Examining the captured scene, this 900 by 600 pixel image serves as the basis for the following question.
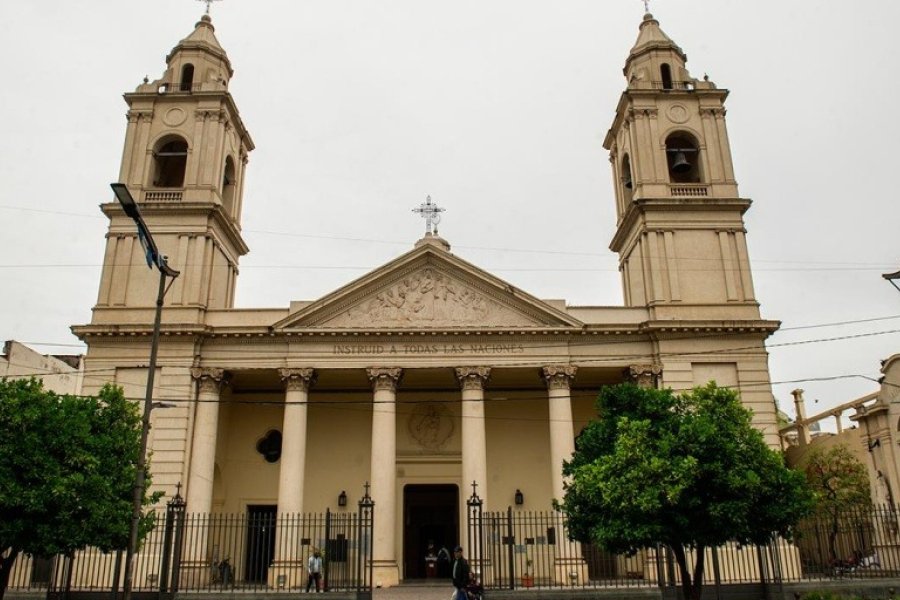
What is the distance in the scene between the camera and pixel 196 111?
31.9 m

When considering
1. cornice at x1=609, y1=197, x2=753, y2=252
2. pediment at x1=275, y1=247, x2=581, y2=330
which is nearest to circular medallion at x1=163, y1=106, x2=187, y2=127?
pediment at x1=275, y1=247, x2=581, y2=330

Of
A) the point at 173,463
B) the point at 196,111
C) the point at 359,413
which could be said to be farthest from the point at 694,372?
the point at 196,111

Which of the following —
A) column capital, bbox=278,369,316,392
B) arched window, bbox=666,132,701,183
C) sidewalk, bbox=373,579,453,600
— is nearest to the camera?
sidewalk, bbox=373,579,453,600

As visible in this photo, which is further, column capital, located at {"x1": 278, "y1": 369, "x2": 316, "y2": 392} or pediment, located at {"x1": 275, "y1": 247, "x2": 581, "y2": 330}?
pediment, located at {"x1": 275, "y1": 247, "x2": 581, "y2": 330}

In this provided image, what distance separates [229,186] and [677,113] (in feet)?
64.8

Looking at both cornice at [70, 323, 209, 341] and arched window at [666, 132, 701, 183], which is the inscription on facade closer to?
cornice at [70, 323, 209, 341]

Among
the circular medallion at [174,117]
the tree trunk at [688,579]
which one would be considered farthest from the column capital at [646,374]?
Result: the circular medallion at [174,117]

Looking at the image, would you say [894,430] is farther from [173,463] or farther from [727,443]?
[173,463]

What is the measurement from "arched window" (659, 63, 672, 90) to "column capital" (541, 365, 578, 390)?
13876 mm

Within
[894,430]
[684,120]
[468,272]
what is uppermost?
[684,120]

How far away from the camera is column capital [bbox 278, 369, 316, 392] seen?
2775 centimetres

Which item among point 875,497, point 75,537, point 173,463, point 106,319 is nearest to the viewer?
point 75,537

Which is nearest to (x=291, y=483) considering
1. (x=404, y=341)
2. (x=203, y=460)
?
(x=203, y=460)

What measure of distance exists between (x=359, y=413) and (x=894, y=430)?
2088 centimetres
